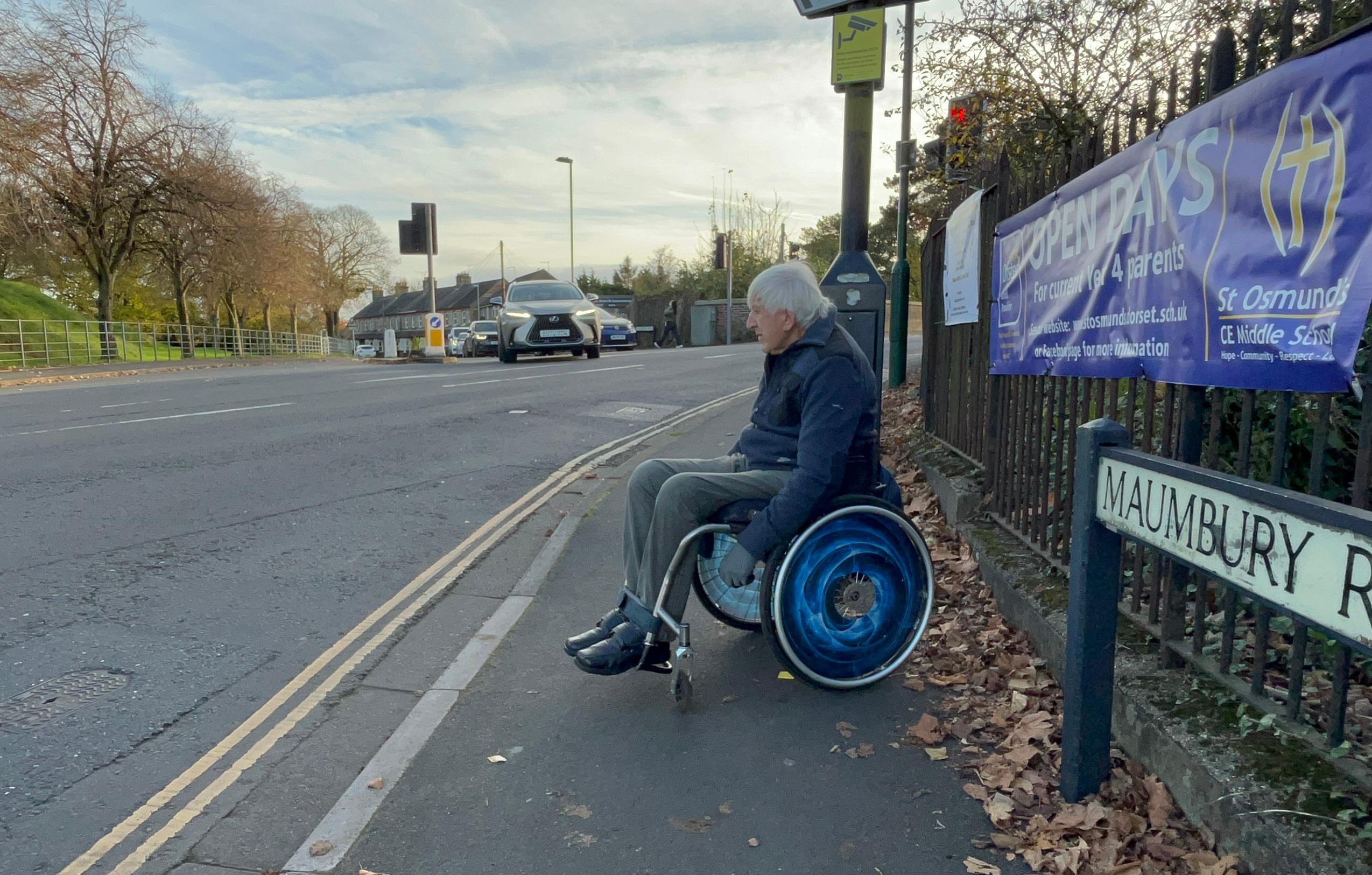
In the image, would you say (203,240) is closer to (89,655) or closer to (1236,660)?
(89,655)

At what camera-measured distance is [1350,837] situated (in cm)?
203

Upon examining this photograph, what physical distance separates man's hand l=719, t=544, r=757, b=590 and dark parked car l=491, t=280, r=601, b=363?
18805 millimetres

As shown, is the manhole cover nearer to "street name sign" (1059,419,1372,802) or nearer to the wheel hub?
the wheel hub

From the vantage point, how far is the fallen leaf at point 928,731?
10.6 ft

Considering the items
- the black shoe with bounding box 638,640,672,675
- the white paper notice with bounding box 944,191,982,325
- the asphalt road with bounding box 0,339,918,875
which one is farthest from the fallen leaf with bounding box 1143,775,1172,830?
the white paper notice with bounding box 944,191,982,325

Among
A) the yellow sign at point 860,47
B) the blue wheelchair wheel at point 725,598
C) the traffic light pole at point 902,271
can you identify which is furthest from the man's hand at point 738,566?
the traffic light pole at point 902,271

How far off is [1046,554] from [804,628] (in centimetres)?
128

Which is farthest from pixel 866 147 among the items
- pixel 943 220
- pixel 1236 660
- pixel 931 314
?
pixel 1236 660

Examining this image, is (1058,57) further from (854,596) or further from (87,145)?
(87,145)

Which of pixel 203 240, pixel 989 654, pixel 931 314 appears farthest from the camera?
pixel 203 240

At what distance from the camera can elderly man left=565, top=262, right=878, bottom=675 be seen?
3.40 metres

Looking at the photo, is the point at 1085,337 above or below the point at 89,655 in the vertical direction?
above

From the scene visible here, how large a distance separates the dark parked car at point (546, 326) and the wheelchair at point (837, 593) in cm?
1850

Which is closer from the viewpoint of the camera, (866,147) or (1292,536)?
(1292,536)
